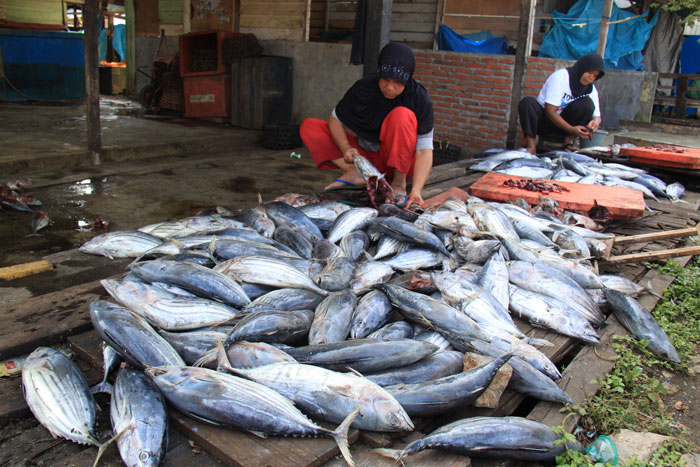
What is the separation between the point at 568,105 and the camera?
7.29 metres

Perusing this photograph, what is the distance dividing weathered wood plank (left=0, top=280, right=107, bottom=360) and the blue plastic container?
1164 cm

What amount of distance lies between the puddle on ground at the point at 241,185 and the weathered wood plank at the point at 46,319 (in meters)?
3.69

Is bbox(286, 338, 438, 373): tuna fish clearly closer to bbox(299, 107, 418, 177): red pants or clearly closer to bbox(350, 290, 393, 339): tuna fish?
bbox(350, 290, 393, 339): tuna fish

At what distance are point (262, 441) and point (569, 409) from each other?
1241 mm

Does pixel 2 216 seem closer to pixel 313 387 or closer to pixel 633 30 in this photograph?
pixel 313 387

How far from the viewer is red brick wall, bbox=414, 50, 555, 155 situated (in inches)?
352

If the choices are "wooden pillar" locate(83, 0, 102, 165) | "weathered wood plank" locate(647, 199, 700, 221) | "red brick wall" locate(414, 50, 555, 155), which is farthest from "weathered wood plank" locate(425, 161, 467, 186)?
"wooden pillar" locate(83, 0, 102, 165)

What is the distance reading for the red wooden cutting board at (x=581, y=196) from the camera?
4.39 meters

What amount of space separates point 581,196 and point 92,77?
19.5ft

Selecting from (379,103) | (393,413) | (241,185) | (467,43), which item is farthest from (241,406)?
(467,43)

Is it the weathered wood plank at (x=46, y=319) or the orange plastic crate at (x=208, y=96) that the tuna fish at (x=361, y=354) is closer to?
the weathered wood plank at (x=46, y=319)

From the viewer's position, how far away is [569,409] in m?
2.16

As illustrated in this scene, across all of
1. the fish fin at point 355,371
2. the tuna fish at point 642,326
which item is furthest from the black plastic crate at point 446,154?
the fish fin at point 355,371

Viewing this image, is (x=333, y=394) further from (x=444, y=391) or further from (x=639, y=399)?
(x=639, y=399)
